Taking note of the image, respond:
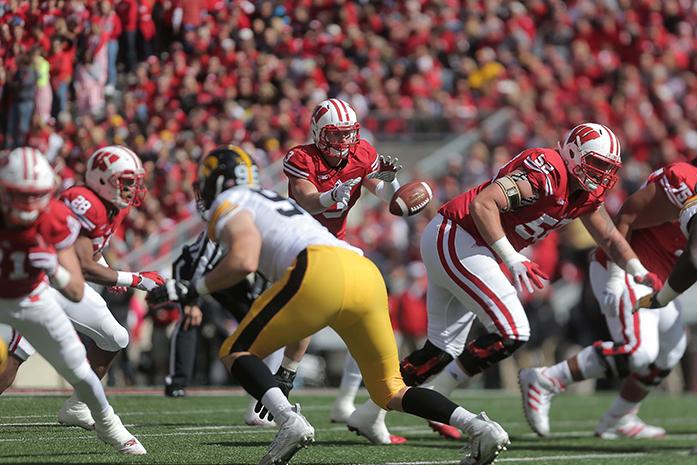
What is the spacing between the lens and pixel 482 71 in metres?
17.3

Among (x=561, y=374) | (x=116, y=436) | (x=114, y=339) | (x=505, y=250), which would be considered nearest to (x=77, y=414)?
(x=114, y=339)

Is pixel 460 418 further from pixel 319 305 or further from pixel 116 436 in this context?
pixel 116 436

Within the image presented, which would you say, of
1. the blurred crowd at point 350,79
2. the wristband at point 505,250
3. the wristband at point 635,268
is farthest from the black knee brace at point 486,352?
the blurred crowd at point 350,79

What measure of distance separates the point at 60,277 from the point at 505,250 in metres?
2.37

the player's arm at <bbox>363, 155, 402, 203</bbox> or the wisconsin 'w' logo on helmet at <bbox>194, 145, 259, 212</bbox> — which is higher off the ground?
the wisconsin 'w' logo on helmet at <bbox>194, 145, 259, 212</bbox>

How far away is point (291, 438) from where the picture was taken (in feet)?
17.1

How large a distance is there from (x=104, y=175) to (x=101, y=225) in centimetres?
26

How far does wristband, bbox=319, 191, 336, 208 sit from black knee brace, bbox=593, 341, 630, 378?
2240 mm

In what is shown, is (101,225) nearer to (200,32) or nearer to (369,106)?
(200,32)

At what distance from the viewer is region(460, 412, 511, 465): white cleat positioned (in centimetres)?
543

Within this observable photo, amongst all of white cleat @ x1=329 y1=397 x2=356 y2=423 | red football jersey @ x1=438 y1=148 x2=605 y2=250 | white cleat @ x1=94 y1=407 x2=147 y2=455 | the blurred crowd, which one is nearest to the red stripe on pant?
red football jersey @ x1=438 y1=148 x2=605 y2=250

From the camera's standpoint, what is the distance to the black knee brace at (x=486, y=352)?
6.68m

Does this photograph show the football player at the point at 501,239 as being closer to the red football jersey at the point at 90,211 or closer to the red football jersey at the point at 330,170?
the red football jersey at the point at 330,170

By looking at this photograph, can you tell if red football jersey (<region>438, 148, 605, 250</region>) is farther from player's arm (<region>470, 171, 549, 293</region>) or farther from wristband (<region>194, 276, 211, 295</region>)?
wristband (<region>194, 276, 211, 295</region>)
